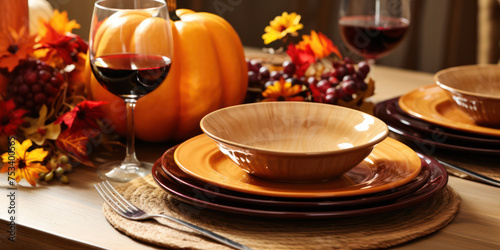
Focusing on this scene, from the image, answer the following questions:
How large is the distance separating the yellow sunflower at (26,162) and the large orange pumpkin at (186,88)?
192mm

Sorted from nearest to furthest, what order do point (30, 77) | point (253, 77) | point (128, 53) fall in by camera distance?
point (128, 53) < point (30, 77) < point (253, 77)

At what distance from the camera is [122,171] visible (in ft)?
2.89

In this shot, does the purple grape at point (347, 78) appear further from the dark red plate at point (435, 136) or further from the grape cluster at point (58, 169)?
the grape cluster at point (58, 169)

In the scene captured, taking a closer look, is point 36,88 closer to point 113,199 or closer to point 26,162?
point 26,162

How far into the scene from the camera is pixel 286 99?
3.55ft

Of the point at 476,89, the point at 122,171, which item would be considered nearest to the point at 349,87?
the point at 476,89

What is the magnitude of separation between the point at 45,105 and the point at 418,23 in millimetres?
2208

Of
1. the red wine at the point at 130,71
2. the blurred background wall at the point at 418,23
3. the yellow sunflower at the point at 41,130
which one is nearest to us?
the red wine at the point at 130,71

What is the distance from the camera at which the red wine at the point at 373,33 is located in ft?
4.54

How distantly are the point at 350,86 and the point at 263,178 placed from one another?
0.42m

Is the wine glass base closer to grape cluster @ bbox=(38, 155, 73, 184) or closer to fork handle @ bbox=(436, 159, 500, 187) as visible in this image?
grape cluster @ bbox=(38, 155, 73, 184)

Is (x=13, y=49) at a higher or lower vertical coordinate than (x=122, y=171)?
higher

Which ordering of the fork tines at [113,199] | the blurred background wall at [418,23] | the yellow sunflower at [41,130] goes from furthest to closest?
1. the blurred background wall at [418,23]
2. the yellow sunflower at [41,130]
3. the fork tines at [113,199]

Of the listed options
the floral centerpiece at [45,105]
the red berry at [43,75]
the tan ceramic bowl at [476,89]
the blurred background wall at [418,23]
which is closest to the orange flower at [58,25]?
the floral centerpiece at [45,105]
